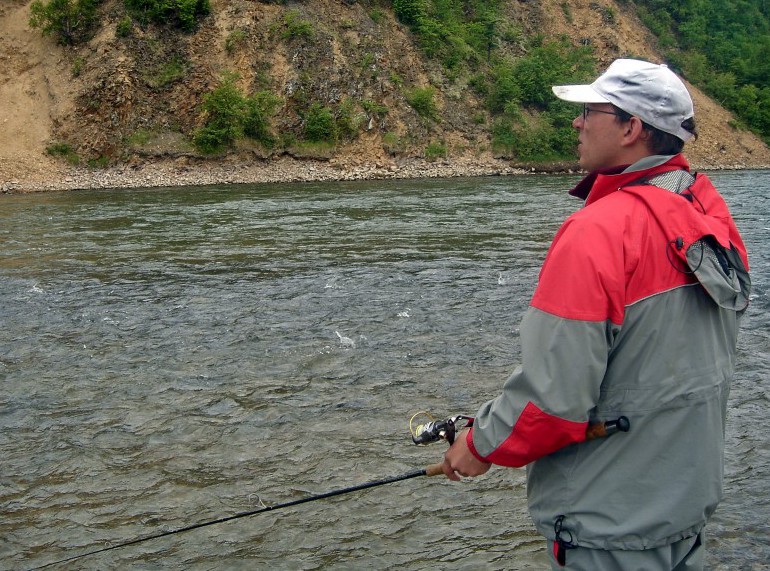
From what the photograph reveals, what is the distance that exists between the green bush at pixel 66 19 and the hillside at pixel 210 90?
0.63 m

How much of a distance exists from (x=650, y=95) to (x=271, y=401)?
5202mm

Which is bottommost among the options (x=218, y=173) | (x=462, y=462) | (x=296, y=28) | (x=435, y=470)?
(x=218, y=173)

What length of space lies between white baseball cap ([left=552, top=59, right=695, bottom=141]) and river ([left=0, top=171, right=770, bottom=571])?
294cm

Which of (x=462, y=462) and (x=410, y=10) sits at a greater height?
(x=410, y=10)

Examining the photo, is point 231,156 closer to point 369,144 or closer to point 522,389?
point 369,144

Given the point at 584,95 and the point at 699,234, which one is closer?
the point at 699,234

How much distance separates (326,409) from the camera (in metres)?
6.78

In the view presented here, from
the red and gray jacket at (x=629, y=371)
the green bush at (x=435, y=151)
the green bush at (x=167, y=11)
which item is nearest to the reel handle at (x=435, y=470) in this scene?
the red and gray jacket at (x=629, y=371)

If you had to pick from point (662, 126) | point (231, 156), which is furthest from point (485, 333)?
point (231, 156)

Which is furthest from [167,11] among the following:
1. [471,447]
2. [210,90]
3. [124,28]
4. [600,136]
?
[471,447]

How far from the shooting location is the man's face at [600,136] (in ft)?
8.03

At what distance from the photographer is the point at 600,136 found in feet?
8.15

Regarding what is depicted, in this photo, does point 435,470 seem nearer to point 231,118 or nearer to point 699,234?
point 699,234

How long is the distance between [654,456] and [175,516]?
360cm
